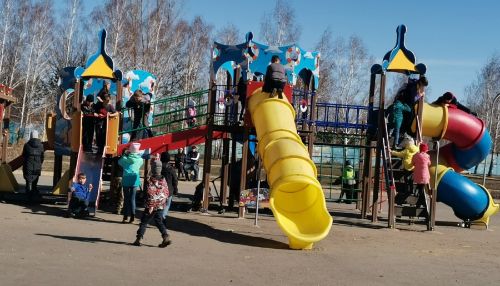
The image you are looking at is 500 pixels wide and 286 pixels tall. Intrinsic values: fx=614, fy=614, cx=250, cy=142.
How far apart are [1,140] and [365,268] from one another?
13.1 metres

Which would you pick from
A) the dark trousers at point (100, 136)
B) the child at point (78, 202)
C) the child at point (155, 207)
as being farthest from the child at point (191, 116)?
the child at point (155, 207)

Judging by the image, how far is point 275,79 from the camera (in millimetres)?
13914

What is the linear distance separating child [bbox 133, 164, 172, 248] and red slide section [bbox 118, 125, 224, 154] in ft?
17.8

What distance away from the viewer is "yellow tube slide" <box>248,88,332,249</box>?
11.0m

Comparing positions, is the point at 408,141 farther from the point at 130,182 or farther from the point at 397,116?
the point at 130,182

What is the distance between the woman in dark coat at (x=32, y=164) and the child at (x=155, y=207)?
6320 millimetres

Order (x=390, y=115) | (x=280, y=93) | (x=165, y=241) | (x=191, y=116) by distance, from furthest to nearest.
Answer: (x=191, y=116) < (x=390, y=115) < (x=280, y=93) < (x=165, y=241)

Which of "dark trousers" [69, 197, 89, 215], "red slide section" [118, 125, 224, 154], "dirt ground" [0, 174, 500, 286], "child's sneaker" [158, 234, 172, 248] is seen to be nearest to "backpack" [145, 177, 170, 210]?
"child's sneaker" [158, 234, 172, 248]

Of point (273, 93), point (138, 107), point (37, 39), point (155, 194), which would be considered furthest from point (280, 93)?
point (37, 39)

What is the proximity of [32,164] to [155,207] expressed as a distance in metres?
6.61

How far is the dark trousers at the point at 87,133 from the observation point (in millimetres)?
14852

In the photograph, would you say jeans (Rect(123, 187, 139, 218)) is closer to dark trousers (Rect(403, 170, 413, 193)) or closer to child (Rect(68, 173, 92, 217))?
child (Rect(68, 173, 92, 217))

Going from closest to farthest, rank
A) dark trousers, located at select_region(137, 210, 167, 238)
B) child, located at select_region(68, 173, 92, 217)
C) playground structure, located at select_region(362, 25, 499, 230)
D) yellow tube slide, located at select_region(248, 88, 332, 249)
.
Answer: dark trousers, located at select_region(137, 210, 167, 238)
yellow tube slide, located at select_region(248, 88, 332, 249)
child, located at select_region(68, 173, 92, 217)
playground structure, located at select_region(362, 25, 499, 230)

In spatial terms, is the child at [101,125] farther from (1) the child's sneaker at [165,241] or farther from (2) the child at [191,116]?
(1) the child's sneaker at [165,241]
